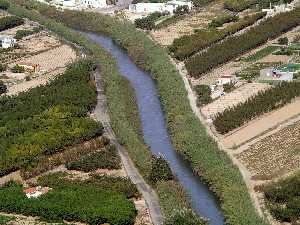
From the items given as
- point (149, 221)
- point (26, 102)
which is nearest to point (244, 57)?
point (26, 102)

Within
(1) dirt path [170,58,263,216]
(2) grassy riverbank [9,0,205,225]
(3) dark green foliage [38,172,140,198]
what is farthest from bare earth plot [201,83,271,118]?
(3) dark green foliage [38,172,140,198]

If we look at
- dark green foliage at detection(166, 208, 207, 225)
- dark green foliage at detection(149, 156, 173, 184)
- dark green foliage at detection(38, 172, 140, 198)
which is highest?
dark green foliage at detection(166, 208, 207, 225)

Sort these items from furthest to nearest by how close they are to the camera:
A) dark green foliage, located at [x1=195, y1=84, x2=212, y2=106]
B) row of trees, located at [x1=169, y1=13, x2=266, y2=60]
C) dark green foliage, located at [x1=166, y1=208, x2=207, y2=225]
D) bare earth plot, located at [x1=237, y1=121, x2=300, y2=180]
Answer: row of trees, located at [x1=169, y1=13, x2=266, y2=60] → dark green foliage, located at [x1=195, y1=84, x2=212, y2=106] → bare earth plot, located at [x1=237, y1=121, x2=300, y2=180] → dark green foliage, located at [x1=166, y1=208, x2=207, y2=225]

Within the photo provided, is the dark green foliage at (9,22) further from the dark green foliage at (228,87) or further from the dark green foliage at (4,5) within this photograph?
the dark green foliage at (228,87)

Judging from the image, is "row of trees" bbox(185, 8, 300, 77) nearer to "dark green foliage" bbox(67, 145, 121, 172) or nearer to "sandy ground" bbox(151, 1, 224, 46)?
"sandy ground" bbox(151, 1, 224, 46)

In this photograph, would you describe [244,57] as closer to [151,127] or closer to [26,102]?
[151,127]

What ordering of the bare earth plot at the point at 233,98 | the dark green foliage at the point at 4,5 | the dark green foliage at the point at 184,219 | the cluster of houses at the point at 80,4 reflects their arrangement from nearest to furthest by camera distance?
the dark green foliage at the point at 184,219, the bare earth plot at the point at 233,98, the cluster of houses at the point at 80,4, the dark green foliage at the point at 4,5

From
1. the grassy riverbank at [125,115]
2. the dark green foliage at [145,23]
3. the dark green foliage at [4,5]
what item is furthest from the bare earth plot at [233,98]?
the dark green foliage at [4,5]

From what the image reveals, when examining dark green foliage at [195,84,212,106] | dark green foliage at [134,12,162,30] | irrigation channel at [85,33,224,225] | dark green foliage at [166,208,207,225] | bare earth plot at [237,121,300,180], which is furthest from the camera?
dark green foliage at [134,12,162,30]
